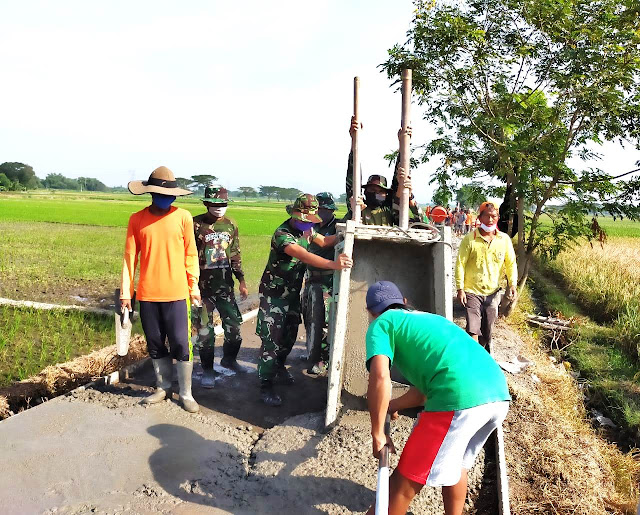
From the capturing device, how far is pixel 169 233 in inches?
170

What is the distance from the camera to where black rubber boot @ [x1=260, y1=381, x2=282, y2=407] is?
481 cm

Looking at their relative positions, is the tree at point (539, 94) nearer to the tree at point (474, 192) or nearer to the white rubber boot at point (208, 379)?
the tree at point (474, 192)

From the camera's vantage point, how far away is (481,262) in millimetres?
5395

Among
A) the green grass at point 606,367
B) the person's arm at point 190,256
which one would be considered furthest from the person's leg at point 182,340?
the green grass at point 606,367

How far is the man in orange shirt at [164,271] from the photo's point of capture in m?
4.29

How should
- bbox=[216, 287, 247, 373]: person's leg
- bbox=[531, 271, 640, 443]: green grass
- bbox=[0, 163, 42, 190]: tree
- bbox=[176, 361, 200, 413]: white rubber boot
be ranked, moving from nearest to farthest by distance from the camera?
bbox=[176, 361, 200, 413]: white rubber boot < bbox=[216, 287, 247, 373]: person's leg < bbox=[531, 271, 640, 443]: green grass < bbox=[0, 163, 42, 190]: tree

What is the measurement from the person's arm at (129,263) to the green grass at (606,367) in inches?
210

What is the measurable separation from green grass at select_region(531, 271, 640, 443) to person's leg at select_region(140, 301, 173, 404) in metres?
→ 4.88

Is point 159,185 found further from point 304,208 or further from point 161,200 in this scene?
point 304,208

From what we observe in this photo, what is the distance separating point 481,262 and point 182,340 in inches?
118

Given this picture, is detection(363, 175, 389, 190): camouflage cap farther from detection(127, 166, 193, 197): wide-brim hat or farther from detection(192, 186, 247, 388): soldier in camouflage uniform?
detection(127, 166, 193, 197): wide-brim hat

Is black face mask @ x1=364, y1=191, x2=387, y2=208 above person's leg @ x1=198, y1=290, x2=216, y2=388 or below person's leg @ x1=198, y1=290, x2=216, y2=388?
above

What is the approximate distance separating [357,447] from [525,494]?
1.21 meters

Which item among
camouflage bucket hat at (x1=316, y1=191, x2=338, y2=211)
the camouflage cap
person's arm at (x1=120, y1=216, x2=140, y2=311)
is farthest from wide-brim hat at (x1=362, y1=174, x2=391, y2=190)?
person's arm at (x1=120, y1=216, x2=140, y2=311)
